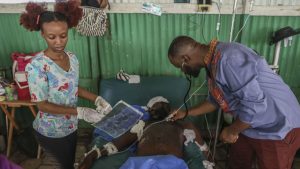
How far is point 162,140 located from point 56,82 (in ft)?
2.66

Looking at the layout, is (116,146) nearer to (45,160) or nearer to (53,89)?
(53,89)

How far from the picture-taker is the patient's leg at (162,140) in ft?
6.55

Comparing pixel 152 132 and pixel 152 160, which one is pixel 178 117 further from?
pixel 152 160

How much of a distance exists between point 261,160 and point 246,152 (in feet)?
0.67

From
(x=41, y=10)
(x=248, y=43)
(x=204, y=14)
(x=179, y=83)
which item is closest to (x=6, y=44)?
(x=41, y=10)

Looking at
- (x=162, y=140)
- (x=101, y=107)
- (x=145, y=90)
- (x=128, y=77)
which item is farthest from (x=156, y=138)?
(x=128, y=77)

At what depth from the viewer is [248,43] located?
285cm

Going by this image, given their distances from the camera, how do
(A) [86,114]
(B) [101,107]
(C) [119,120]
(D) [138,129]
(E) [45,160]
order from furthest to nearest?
1. (E) [45,160]
2. (C) [119,120]
3. (D) [138,129]
4. (B) [101,107]
5. (A) [86,114]

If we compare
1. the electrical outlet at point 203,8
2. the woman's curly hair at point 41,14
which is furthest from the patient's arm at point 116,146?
the electrical outlet at point 203,8

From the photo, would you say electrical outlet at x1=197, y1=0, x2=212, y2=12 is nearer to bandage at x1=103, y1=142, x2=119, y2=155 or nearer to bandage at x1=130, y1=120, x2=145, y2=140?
bandage at x1=130, y1=120, x2=145, y2=140

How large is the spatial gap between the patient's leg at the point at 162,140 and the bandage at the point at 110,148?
214mm

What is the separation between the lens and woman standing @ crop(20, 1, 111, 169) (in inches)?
69.0

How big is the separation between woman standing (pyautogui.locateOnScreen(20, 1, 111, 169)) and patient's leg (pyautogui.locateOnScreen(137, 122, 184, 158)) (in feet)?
1.24

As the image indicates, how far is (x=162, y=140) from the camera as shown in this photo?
2086 mm
